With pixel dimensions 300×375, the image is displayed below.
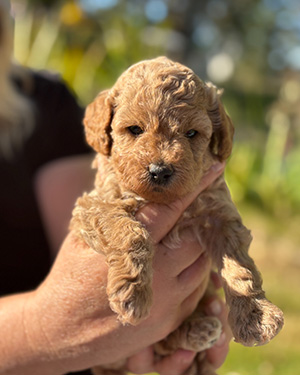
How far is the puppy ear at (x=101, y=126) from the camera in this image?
A: 2.38 metres

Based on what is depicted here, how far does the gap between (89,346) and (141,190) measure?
89 cm

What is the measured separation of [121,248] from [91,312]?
0.49 meters

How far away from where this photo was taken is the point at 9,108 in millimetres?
4258

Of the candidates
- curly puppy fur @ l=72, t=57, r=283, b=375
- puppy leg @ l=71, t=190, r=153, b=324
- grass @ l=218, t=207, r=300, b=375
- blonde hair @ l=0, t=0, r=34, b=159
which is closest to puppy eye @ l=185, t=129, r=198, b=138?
curly puppy fur @ l=72, t=57, r=283, b=375

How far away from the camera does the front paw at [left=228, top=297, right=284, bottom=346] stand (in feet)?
6.88

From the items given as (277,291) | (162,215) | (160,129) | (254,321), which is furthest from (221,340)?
(277,291)

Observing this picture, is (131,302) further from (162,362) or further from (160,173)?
(162,362)

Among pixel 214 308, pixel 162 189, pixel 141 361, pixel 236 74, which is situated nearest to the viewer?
pixel 162 189

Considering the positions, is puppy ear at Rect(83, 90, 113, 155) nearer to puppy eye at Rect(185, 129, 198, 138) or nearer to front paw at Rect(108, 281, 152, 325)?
puppy eye at Rect(185, 129, 198, 138)

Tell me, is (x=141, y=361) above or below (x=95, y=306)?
below

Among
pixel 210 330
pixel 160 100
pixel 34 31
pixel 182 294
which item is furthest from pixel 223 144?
pixel 34 31

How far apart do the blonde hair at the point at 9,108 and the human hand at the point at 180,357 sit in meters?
2.22

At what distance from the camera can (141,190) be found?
2088 millimetres

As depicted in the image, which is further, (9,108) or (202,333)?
(9,108)
